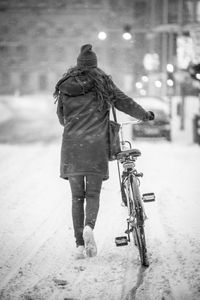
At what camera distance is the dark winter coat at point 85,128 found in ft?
15.9

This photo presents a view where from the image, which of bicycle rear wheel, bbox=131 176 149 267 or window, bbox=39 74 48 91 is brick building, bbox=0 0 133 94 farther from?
bicycle rear wheel, bbox=131 176 149 267

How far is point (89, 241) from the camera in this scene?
4766 millimetres

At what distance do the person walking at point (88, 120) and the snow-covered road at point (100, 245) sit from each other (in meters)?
0.41

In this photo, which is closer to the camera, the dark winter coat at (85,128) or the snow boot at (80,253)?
the dark winter coat at (85,128)

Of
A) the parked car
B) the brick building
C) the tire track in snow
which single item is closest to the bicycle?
the tire track in snow

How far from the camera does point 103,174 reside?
16.1ft

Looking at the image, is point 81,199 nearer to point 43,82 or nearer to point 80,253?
point 80,253

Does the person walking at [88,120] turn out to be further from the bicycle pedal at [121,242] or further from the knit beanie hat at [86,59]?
the bicycle pedal at [121,242]

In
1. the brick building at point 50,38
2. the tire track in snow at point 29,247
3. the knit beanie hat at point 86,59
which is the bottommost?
the tire track in snow at point 29,247

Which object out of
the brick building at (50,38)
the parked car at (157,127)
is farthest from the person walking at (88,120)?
the brick building at (50,38)

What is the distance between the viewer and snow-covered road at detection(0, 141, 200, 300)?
4.16 meters

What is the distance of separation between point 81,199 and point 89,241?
0.43 m

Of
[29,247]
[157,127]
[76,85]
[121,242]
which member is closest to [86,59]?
[76,85]

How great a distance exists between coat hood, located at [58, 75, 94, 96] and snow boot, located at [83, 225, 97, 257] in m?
1.21
